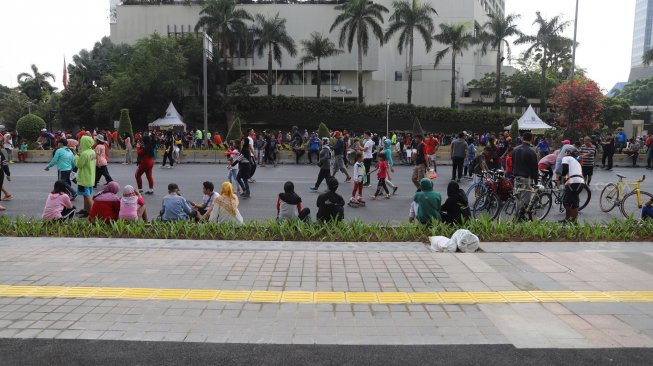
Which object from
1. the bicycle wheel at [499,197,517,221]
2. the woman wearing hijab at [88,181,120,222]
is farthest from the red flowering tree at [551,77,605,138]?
the woman wearing hijab at [88,181,120,222]

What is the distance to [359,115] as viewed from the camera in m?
51.6

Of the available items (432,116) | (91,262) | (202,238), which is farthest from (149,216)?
(432,116)

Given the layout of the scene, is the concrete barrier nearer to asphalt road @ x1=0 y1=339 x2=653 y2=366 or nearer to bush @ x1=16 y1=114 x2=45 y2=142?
bush @ x1=16 y1=114 x2=45 y2=142

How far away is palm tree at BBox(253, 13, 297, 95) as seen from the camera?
52.6 meters

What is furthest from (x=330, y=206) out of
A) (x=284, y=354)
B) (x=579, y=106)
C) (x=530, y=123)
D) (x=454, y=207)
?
(x=530, y=123)

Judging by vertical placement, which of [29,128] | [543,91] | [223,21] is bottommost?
[29,128]

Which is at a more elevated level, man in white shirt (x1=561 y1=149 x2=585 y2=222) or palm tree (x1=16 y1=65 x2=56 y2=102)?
palm tree (x1=16 y1=65 x2=56 y2=102)

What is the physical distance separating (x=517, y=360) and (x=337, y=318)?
168 centimetres

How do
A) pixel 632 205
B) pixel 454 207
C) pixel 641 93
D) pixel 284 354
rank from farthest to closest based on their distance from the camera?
pixel 641 93
pixel 632 205
pixel 454 207
pixel 284 354

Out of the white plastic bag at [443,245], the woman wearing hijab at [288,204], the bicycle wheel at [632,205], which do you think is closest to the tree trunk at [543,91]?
the bicycle wheel at [632,205]

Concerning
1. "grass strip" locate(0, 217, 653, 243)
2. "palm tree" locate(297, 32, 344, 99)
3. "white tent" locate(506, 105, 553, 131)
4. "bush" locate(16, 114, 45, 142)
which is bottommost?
"grass strip" locate(0, 217, 653, 243)

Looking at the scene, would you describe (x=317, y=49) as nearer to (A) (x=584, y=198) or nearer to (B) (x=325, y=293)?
(A) (x=584, y=198)

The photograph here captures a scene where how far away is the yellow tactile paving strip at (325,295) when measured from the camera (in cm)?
560

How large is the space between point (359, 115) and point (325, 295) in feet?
153
